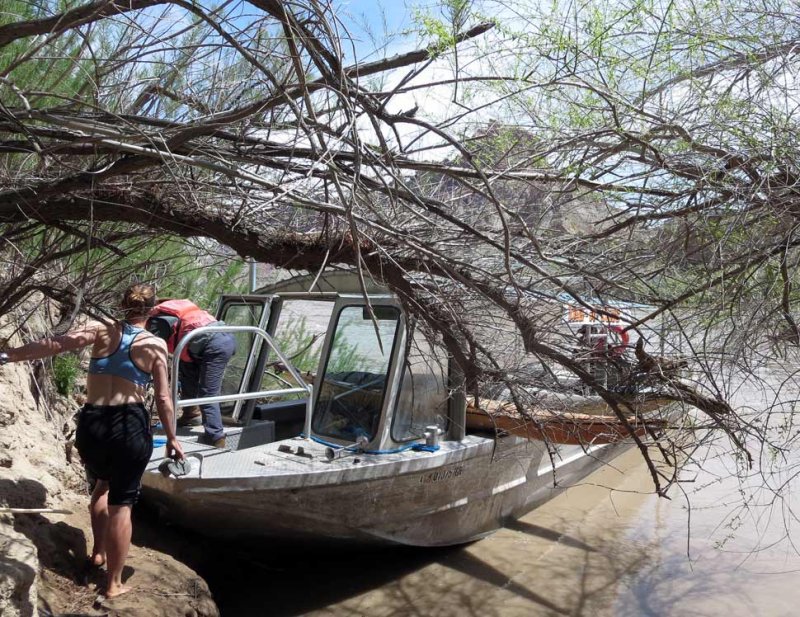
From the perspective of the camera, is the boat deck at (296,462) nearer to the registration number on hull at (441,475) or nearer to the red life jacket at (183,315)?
the registration number on hull at (441,475)

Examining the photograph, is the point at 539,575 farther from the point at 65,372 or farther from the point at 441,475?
the point at 65,372

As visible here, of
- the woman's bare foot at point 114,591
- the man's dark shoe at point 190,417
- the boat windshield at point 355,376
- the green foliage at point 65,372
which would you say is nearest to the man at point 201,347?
the man's dark shoe at point 190,417

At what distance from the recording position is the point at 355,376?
6598 mm

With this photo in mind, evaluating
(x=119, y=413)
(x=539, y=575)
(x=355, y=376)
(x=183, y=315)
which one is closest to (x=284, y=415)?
(x=355, y=376)

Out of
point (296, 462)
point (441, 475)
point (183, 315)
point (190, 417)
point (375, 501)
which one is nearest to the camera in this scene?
point (296, 462)

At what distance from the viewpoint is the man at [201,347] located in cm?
605

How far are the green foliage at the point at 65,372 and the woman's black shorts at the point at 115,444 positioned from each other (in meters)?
2.87

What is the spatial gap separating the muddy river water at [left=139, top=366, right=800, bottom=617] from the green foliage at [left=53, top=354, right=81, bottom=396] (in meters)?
2.00

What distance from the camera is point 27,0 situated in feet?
13.6

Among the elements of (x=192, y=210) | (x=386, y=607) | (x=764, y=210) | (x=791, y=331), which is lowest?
(x=386, y=607)

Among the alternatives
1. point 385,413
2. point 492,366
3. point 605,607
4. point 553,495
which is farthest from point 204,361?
point 553,495

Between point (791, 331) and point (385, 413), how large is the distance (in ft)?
10.2

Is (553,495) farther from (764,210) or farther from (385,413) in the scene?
(764,210)

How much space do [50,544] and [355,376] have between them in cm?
274
